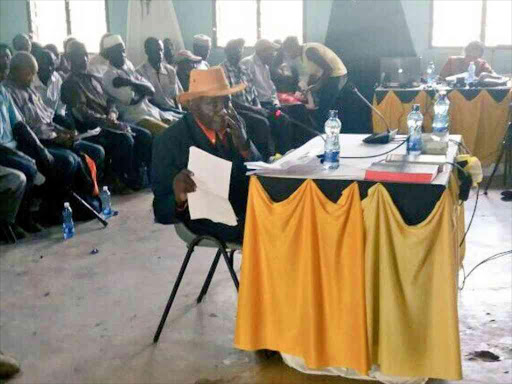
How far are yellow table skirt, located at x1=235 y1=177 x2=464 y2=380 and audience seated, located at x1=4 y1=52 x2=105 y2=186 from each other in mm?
2571

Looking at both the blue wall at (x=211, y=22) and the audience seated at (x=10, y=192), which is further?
the blue wall at (x=211, y=22)

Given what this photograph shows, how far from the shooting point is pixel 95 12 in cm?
1023

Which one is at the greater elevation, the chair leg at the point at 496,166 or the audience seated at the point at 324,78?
the audience seated at the point at 324,78

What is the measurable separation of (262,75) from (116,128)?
7.97ft

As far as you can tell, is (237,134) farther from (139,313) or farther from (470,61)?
(470,61)

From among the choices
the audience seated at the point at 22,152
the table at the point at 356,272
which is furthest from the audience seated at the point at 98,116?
the table at the point at 356,272

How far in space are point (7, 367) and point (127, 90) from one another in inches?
145

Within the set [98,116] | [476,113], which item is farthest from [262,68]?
[476,113]

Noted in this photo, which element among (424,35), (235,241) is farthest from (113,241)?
(424,35)

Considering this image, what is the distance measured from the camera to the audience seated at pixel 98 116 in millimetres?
5207

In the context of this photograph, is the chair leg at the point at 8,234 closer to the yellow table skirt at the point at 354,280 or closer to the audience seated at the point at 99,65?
the audience seated at the point at 99,65

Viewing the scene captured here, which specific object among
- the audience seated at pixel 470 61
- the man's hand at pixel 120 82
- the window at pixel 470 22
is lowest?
the man's hand at pixel 120 82

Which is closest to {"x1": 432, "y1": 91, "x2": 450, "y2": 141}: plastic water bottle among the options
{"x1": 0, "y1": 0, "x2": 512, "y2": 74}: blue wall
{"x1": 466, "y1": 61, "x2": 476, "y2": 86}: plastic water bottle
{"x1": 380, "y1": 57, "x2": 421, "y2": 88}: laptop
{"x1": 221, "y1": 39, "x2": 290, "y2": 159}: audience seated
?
{"x1": 466, "y1": 61, "x2": 476, "y2": 86}: plastic water bottle

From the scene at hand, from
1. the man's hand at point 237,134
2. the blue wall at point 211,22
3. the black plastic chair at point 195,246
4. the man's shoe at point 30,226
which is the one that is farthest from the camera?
the blue wall at point 211,22
